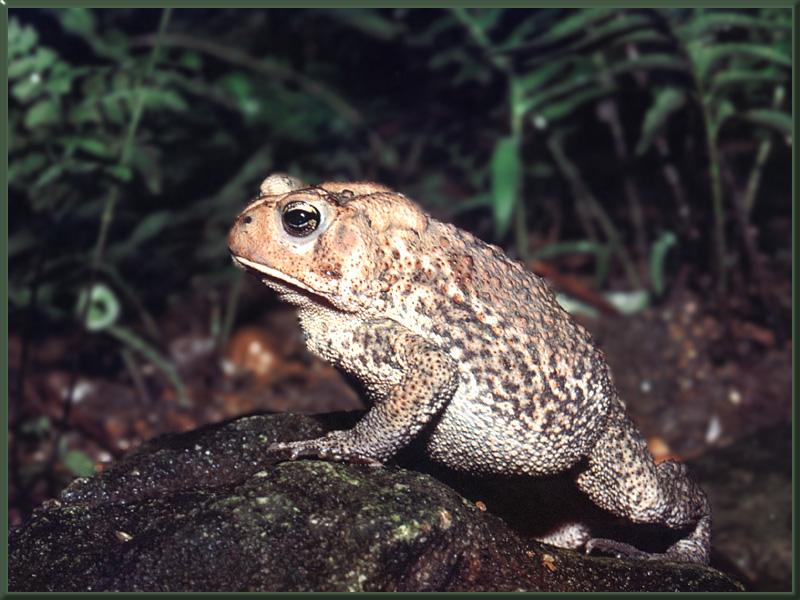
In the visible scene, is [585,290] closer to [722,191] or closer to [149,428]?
[722,191]

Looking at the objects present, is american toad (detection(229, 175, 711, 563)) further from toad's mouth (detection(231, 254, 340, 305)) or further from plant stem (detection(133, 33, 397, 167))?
plant stem (detection(133, 33, 397, 167))

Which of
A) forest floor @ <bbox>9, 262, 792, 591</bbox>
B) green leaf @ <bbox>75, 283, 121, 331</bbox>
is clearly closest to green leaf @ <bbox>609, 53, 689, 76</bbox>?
forest floor @ <bbox>9, 262, 792, 591</bbox>

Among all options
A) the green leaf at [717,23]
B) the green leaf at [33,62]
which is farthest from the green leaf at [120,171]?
the green leaf at [717,23]

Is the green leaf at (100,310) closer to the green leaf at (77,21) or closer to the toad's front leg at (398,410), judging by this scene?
the green leaf at (77,21)

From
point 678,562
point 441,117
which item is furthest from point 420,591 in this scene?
point 441,117

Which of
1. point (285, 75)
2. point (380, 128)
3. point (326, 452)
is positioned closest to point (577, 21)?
point (285, 75)

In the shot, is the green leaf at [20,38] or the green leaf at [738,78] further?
the green leaf at [738,78]
